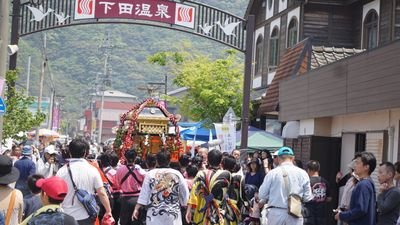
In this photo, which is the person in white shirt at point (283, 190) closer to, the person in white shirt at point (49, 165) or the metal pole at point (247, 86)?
the person in white shirt at point (49, 165)

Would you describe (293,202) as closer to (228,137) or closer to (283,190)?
(283,190)

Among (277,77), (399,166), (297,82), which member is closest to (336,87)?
(297,82)

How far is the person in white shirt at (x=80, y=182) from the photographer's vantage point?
10.0m

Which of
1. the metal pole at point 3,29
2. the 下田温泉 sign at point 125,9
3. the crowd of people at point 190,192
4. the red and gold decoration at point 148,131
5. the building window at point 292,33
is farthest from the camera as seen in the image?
the building window at point 292,33

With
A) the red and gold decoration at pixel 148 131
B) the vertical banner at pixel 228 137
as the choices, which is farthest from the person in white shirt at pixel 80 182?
the red and gold decoration at pixel 148 131

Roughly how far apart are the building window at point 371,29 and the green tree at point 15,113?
11.6 meters

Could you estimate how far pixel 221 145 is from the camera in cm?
2405

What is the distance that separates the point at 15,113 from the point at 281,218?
40.7 feet

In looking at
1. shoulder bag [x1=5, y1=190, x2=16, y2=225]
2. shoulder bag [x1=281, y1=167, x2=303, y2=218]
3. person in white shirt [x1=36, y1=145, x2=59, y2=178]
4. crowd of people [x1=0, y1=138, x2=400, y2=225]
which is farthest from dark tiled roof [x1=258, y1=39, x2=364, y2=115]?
shoulder bag [x1=5, y1=190, x2=16, y2=225]

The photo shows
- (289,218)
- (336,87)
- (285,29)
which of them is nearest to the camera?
(289,218)

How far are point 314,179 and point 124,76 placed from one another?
4935 inches

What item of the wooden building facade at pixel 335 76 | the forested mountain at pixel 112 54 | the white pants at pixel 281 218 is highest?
the forested mountain at pixel 112 54

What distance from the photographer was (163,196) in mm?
12203

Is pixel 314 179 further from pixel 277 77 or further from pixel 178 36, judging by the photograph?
pixel 178 36
